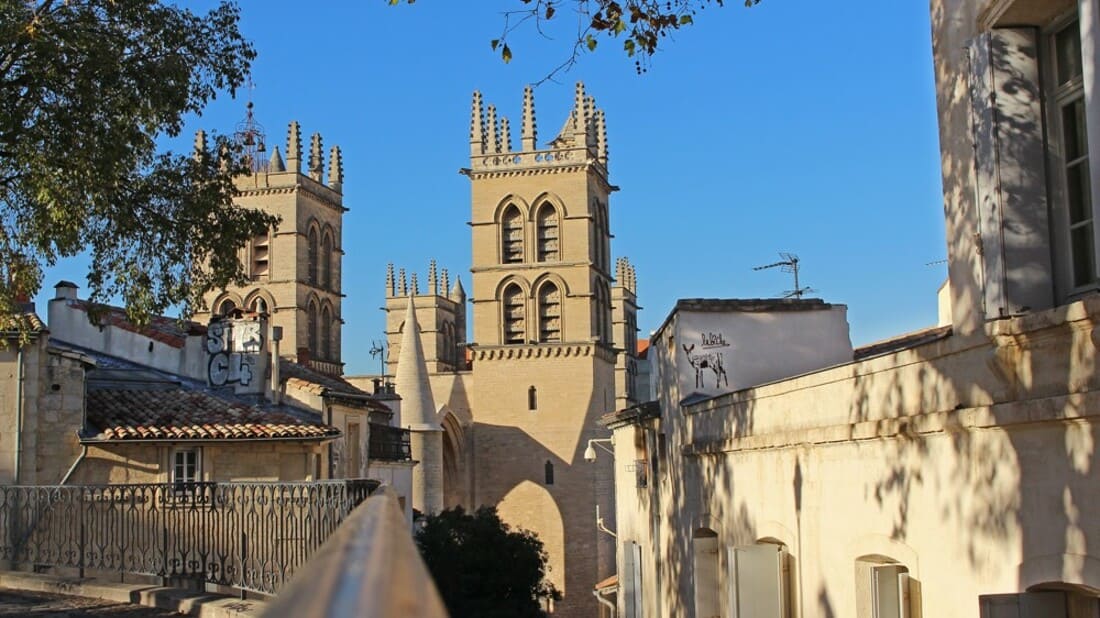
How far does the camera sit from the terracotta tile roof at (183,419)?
20.5 m

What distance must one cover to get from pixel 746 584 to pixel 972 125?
531cm

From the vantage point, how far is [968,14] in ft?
23.6

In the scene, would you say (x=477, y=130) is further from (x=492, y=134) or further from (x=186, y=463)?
(x=186, y=463)

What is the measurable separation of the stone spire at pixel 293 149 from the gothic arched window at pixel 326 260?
4557mm

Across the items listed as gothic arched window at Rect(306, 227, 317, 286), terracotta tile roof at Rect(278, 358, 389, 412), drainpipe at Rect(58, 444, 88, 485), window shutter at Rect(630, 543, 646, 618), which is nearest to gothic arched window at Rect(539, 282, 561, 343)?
gothic arched window at Rect(306, 227, 317, 286)

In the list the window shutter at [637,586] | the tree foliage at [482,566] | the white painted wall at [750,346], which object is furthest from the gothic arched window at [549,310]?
the white painted wall at [750,346]

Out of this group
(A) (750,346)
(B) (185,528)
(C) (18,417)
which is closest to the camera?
(B) (185,528)

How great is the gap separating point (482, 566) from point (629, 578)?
371 inches

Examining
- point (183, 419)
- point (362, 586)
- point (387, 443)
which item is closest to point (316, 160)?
point (387, 443)

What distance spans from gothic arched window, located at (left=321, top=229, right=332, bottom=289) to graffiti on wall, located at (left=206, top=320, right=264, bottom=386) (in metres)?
42.9

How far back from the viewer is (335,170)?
71438 mm

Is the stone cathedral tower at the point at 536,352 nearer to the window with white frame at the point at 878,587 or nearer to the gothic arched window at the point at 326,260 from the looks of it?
the gothic arched window at the point at 326,260

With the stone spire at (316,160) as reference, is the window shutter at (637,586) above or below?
below

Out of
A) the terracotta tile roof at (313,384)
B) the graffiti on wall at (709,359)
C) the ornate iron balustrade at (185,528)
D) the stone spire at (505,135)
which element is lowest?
the ornate iron balustrade at (185,528)
